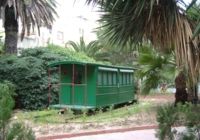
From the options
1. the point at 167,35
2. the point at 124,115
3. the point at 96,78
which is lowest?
the point at 124,115

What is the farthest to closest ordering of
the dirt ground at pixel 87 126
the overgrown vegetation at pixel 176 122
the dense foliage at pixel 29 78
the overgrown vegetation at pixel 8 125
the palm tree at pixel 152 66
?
the dense foliage at pixel 29 78, the palm tree at pixel 152 66, the dirt ground at pixel 87 126, the overgrown vegetation at pixel 176 122, the overgrown vegetation at pixel 8 125

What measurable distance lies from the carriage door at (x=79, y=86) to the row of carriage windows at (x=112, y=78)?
2.41 ft

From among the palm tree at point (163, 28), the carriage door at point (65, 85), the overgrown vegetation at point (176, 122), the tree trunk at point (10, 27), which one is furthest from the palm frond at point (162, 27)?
→ the tree trunk at point (10, 27)

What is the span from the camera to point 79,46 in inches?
1860

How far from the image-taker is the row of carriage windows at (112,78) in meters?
19.5

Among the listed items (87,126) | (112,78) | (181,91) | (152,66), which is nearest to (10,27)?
(112,78)

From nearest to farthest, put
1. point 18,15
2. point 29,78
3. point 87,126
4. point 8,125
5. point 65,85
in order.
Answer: point 8,125, point 87,126, point 65,85, point 29,78, point 18,15

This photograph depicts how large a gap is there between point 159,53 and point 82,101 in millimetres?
3989

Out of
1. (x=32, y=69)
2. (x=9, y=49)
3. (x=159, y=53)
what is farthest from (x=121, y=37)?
(x=9, y=49)

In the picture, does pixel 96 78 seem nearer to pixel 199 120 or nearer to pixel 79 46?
pixel 199 120

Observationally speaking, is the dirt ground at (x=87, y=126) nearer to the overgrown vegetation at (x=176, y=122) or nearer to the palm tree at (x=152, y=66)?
the palm tree at (x=152, y=66)

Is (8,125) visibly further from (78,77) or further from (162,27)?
(78,77)

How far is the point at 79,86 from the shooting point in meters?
19.3

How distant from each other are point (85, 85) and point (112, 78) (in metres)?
2.77
